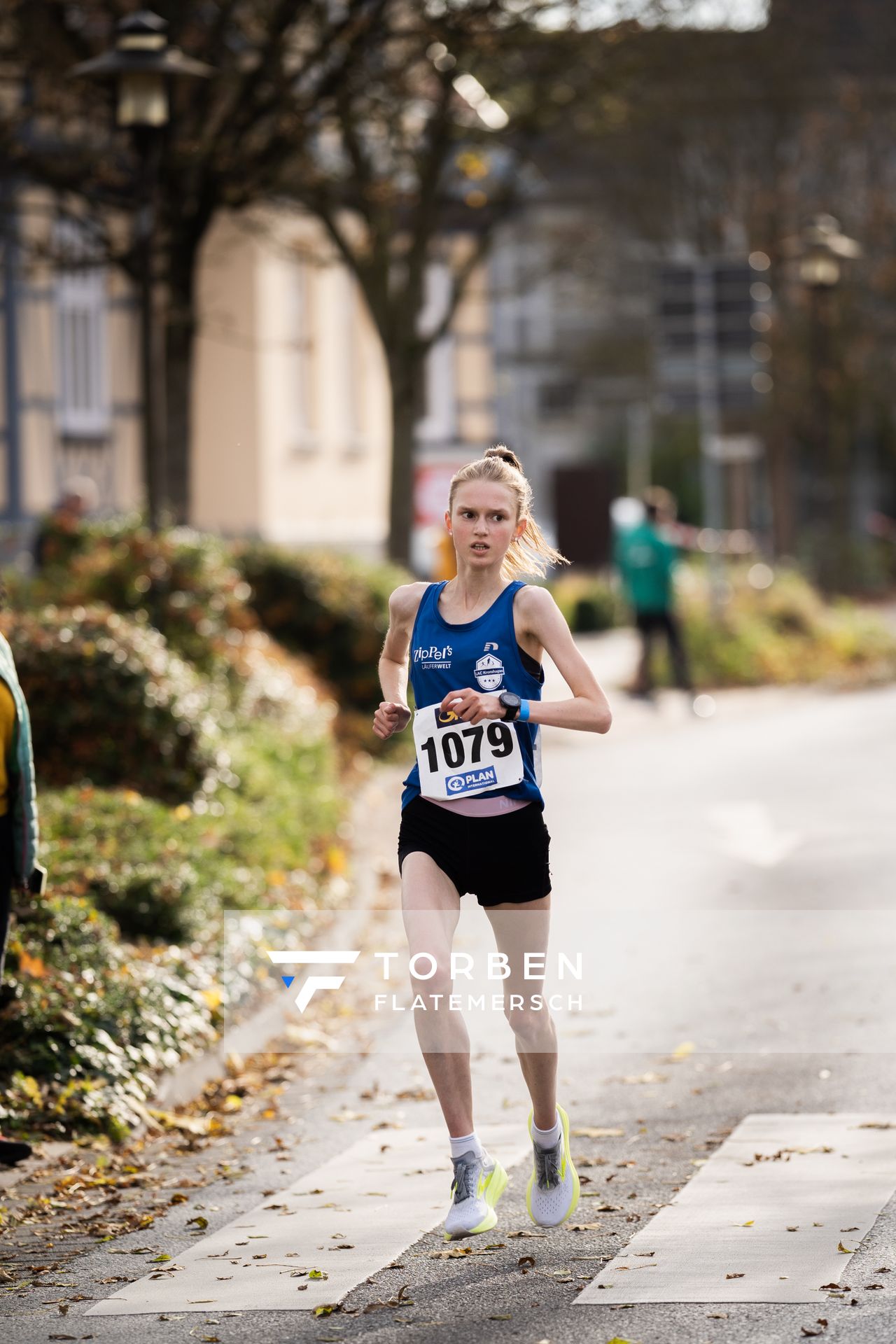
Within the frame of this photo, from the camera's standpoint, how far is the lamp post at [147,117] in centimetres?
1348

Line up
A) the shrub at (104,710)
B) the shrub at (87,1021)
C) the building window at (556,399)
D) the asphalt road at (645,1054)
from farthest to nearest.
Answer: the building window at (556,399), the shrub at (104,710), the shrub at (87,1021), the asphalt road at (645,1054)

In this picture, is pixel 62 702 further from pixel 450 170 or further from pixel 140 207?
pixel 450 170

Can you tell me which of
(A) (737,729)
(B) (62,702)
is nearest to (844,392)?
(A) (737,729)

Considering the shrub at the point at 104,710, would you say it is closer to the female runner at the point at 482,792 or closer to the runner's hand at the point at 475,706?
the female runner at the point at 482,792

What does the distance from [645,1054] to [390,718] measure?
3104 mm

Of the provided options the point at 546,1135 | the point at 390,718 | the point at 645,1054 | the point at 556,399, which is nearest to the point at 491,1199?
the point at 546,1135

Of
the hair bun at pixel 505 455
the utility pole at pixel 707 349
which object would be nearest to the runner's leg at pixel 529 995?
the hair bun at pixel 505 455

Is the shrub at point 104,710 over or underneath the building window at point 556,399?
underneath

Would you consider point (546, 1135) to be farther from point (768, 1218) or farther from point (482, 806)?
point (482, 806)

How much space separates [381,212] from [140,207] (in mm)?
8070

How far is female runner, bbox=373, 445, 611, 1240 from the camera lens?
5781mm

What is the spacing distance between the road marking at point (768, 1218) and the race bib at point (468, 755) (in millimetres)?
1231

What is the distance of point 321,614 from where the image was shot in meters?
18.1

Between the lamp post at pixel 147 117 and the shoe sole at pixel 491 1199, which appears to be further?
the lamp post at pixel 147 117
